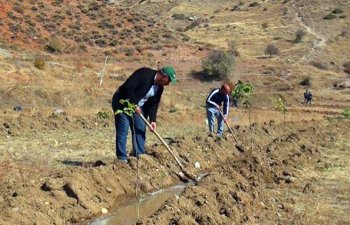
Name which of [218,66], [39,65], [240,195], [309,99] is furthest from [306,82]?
[240,195]

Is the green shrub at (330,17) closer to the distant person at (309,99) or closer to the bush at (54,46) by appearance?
the distant person at (309,99)

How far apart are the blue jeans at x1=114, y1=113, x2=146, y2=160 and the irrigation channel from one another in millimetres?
950

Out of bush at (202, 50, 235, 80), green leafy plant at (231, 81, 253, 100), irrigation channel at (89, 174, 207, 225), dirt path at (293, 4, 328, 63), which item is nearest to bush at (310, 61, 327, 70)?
dirt path at (293, 4, 328, 63)

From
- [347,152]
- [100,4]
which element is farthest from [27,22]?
[347,152]

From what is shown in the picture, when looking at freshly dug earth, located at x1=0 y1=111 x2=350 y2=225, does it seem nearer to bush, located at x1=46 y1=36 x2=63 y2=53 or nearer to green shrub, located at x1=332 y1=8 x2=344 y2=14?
bush, located at x1=46 y1=36 x2=63 y2=53

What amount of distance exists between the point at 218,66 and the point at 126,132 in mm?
38860

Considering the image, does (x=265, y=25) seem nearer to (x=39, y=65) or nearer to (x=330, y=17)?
(x=330, y=17)

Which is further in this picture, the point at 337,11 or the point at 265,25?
the point at 337,11

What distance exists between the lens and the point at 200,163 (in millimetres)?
14320

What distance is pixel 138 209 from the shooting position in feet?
33.2

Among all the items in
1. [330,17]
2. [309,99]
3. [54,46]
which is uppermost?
[54,46]

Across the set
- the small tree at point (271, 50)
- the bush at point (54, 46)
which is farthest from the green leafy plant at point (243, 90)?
the small tree at point (271, 50)

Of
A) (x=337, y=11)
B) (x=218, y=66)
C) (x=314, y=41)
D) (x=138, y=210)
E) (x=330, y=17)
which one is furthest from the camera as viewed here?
(x=337, y=11)

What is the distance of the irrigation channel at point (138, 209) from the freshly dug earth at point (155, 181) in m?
0.18
